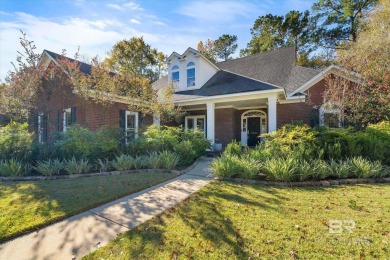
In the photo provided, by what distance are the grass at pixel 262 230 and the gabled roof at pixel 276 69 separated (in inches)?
332

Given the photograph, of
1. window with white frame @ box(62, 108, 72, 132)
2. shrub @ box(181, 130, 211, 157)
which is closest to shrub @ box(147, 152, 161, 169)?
shrub @ box(181, 130, 211, 157)

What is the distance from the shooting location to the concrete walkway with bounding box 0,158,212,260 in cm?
285

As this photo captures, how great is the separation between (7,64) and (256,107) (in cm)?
1383

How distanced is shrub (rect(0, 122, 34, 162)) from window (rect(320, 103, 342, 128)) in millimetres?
13987

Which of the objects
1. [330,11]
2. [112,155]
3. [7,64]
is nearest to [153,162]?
[112,155]

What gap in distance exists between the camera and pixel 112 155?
8.18m

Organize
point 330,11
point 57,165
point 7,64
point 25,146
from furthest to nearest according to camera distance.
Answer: point 330,11, point 7,64, point 25,146, point 57,165

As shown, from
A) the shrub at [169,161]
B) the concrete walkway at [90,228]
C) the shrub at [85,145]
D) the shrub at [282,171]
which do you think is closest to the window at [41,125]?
the shrub at [85,145]

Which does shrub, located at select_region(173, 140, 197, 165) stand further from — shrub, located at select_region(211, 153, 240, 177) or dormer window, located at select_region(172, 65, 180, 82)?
dormer window, located at select_region(172, 65, 180, 82)

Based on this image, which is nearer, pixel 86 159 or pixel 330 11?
pixel 86 159

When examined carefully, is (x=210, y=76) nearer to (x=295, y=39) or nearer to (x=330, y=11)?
(x=295, y=39)

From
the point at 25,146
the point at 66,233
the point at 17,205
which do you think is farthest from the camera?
the point at 25,146

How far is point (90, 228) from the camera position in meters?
3.43

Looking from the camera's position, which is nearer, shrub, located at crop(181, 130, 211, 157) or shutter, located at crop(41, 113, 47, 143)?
shrub, located at crop(181, 130, 211, 157)
